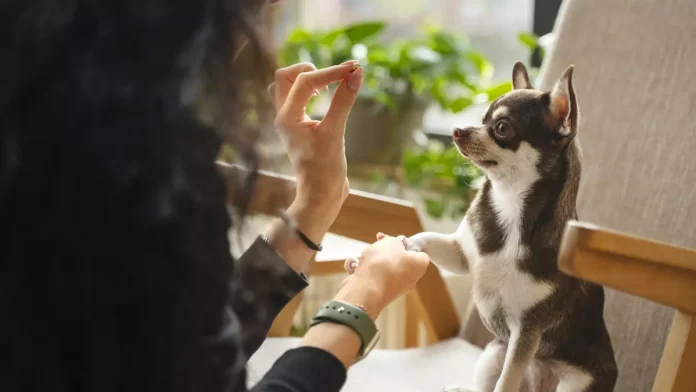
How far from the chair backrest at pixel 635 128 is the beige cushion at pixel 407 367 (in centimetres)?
22

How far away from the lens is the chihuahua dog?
0.69m

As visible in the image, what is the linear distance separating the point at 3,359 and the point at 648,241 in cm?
50

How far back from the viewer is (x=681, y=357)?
64 cm

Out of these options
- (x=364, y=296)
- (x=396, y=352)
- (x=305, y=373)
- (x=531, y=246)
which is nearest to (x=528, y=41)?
(x=396, y=352)

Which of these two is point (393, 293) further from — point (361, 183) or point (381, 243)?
point (361, 183)

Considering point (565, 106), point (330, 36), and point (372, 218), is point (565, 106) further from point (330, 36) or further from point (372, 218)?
point (330, 36)

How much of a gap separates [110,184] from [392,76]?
4.10 ft

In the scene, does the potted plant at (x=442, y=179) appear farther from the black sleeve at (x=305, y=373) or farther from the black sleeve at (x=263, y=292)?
the black sleeve at (x=305, y=373)

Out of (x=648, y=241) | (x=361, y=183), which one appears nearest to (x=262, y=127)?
(x=648, y=241)

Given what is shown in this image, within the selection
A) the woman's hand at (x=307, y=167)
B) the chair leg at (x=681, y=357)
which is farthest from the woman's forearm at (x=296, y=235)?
the chair leg at (x=681, y=357)

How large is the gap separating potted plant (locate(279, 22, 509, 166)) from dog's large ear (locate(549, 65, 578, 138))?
85 centimetres

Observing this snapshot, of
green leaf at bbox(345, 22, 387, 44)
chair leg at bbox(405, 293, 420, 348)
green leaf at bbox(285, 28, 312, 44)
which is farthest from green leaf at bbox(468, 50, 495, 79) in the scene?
chair leg at bbox(405, 293, 420, 348)

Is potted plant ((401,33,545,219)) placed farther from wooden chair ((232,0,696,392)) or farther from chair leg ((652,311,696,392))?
chair leg ((652,311,696,392))

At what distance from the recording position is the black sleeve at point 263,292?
2.40ft
